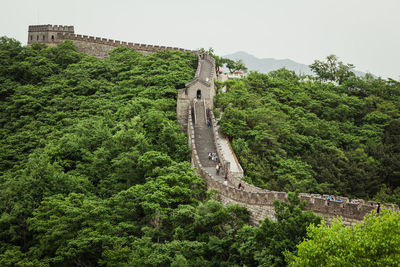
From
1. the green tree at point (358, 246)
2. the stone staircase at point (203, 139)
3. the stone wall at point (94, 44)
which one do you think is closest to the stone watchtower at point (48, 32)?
the stone wall at point (94, 44)

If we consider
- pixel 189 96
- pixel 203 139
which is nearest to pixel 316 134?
pixel 189 96

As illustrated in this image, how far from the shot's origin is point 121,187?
33.8 metres

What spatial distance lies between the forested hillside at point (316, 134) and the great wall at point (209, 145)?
73.3 inches

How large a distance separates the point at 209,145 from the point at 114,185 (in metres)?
8.02

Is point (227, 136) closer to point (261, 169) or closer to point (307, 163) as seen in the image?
point (261, 169)

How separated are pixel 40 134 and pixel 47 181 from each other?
11.5m

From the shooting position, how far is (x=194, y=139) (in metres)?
36.1

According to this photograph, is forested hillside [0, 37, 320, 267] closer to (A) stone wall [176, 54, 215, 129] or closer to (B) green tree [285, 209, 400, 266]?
(A) stone wall [176, 54, 215, 129]

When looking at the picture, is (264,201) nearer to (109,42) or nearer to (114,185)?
(114,185)

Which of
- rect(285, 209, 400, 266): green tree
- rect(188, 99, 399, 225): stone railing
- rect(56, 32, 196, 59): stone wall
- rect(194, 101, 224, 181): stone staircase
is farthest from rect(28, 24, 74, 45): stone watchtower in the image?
rect(285, 209, 400, 266): green tree

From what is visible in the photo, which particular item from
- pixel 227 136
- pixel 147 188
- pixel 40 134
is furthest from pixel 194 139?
pixel 40 134

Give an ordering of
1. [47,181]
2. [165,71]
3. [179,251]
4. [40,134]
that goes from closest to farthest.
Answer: [179,251], [47,181], [40,134], [165,71]

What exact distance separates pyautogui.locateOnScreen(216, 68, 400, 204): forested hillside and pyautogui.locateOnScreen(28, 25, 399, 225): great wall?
1861mm

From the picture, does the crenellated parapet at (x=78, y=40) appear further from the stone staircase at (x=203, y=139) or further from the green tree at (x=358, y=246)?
the green tree at (x=358, y=246)
